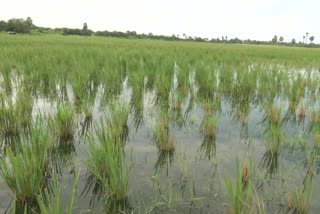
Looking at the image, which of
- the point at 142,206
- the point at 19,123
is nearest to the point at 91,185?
the point at 142,206

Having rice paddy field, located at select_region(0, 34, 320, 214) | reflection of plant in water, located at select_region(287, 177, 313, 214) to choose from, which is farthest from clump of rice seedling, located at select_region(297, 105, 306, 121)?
reflection of plant in water, located at select_region(287, 177, 313, 214)

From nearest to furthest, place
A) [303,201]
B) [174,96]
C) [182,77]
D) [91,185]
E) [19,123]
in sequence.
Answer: [303,201]
[91,185]
[19,123]
[174,96]
[182,77]

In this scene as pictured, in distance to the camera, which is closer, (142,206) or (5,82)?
(142,206)

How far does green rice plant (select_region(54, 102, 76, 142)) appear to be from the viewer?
3.76m

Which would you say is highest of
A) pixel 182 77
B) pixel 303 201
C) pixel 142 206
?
pixel 182 77

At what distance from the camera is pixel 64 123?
3.80m

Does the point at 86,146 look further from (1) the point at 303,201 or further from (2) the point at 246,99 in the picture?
(2) the point at 246,99

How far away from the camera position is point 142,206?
251 centimetres

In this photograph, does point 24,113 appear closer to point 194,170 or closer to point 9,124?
point 9,124

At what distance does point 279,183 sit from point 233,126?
1827 millimetres

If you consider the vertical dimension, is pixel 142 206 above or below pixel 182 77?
below

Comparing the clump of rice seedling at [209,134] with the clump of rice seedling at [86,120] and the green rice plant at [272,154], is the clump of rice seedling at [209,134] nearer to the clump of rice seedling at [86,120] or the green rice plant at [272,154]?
the green rice plant at [272,154]

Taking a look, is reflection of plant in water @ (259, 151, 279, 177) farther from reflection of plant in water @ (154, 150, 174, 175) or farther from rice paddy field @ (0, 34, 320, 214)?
reflection of plant in water @ (154, 150, 174, 175)

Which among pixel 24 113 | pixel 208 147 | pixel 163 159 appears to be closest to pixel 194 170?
pixel 163 159
